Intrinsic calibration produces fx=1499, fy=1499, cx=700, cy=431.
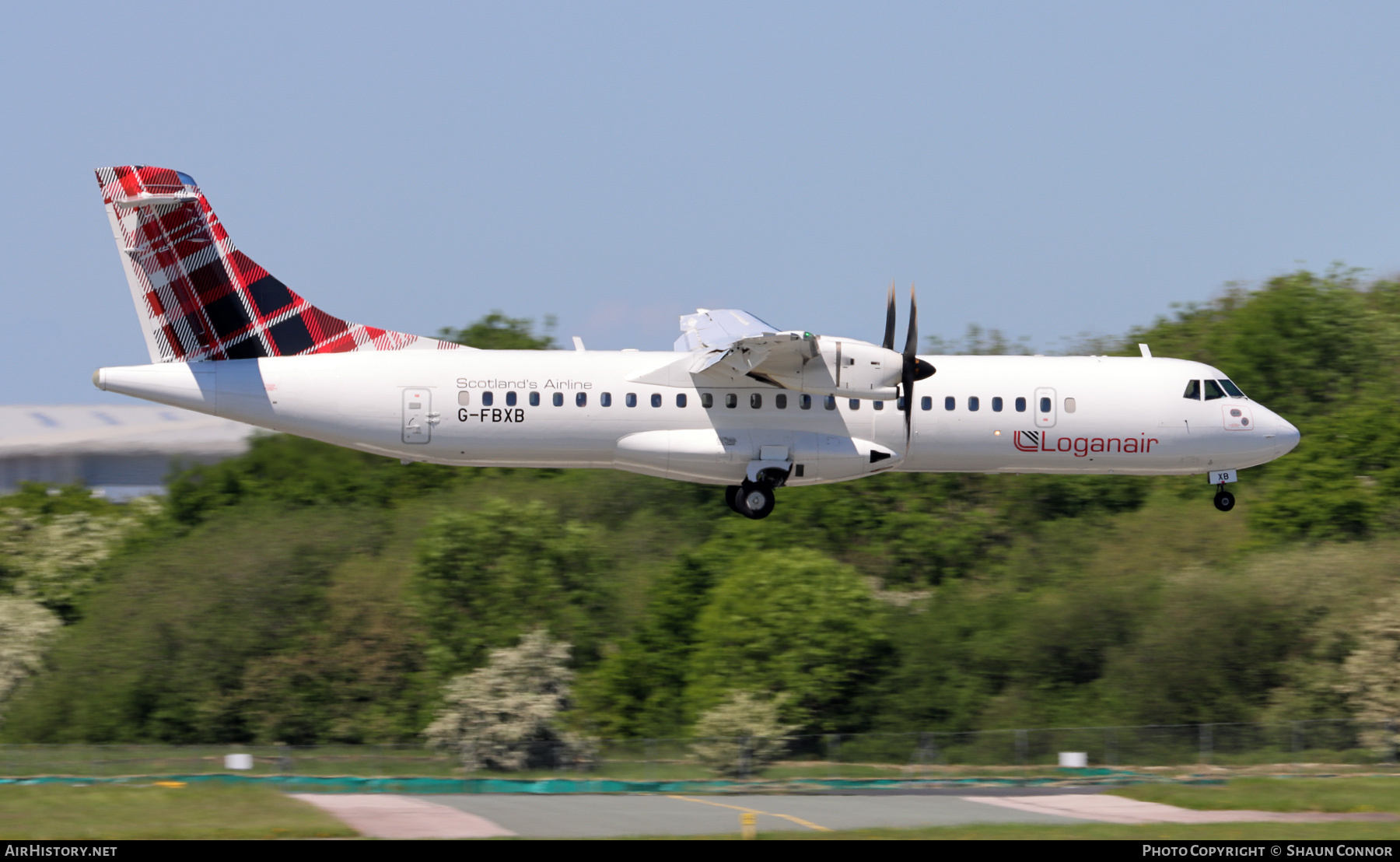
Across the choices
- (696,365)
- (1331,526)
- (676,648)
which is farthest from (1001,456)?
(1331,526)

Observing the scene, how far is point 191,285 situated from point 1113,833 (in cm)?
2030

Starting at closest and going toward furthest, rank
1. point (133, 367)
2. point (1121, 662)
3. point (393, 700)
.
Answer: point (133, 367), point (1121, 662), point (393, 700)

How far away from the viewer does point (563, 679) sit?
150 feet

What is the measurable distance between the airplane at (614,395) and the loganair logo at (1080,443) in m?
0.03

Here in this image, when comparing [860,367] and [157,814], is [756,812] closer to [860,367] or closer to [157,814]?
[860,367]

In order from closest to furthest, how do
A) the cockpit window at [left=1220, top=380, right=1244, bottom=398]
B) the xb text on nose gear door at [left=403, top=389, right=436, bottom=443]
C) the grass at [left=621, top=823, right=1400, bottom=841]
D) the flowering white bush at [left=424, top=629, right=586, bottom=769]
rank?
the grass at [left=621, top=823, right=1400, bottom=841], the xb text on nose gear door at [left=403, top=389, right=436, bottom=443], the cockpit window at [left=1220, top=380, right=1244, bottom=398], the flowering white bush at [left=424, top=629, right=586, bottom=769]

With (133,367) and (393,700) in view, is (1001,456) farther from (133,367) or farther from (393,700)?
(393,700)

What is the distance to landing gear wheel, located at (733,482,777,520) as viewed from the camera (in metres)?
29.8

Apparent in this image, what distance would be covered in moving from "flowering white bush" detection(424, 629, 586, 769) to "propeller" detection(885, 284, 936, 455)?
14.4 metres

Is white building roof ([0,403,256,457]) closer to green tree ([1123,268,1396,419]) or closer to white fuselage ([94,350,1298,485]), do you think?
white fuselage ([94,350,1298,485])

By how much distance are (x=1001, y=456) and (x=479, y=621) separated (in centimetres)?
2332

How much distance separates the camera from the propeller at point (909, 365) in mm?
27875

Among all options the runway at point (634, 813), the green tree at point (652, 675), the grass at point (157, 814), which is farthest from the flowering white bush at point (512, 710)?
the grass at point (157, 814)

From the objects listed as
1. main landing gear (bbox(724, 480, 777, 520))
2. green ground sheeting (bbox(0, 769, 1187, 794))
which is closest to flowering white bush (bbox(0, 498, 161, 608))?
green ground sheeting (bbox(0, 769, 1187, 794))
